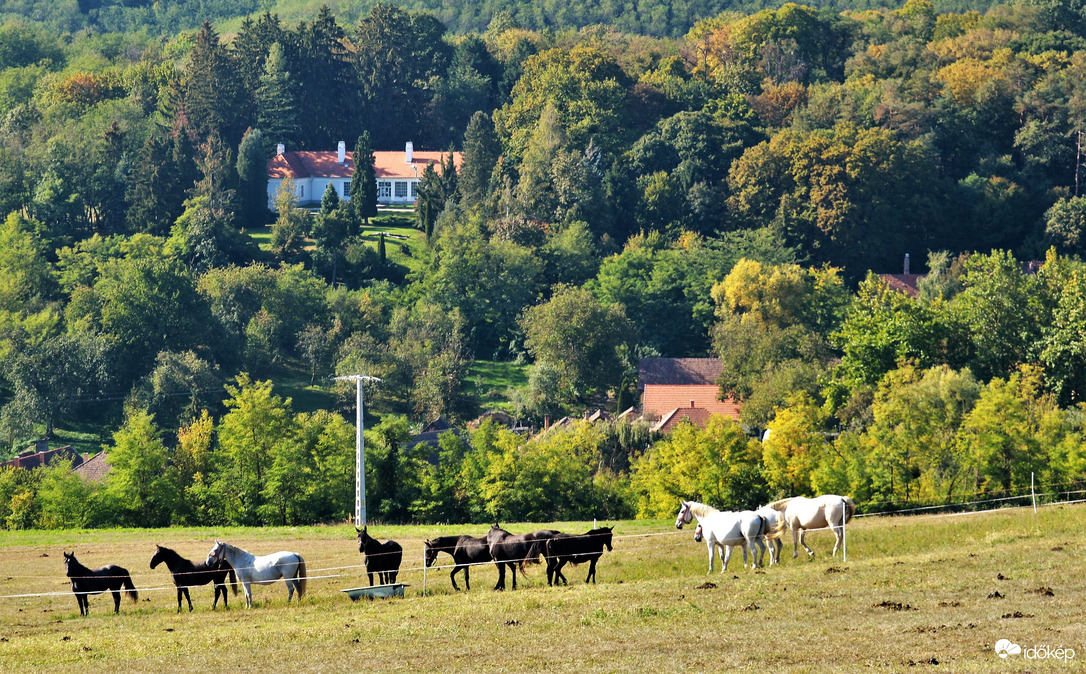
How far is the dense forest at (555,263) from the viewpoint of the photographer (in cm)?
6669

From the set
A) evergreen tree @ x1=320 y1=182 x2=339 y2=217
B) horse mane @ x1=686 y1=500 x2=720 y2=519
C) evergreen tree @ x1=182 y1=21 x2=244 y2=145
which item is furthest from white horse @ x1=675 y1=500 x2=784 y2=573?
evergreen tree @ x1=182 y1=21 x2=244 y2=145

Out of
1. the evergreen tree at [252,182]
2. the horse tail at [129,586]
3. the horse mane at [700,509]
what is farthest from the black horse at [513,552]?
the evergreen tree at [252,182]

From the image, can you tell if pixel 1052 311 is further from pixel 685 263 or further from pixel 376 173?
pixel 376 173

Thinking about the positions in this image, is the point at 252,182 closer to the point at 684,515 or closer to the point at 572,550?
the point at 684,515

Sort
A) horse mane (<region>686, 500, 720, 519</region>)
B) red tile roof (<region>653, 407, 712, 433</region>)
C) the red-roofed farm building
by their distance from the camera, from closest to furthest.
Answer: horse mane (<region>686, 500, 720, 519</region>) → red tile roof (<region>653, 407, 712, 433</region>) → the red-roofed farm building

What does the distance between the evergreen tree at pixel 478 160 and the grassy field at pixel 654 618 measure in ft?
267

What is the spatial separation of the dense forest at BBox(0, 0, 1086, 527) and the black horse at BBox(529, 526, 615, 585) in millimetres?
24552

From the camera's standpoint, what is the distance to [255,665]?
26172 millimetres

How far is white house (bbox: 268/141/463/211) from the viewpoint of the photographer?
410ft

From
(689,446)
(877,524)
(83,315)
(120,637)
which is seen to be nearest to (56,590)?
(120,637)

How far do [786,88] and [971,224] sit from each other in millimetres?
19198

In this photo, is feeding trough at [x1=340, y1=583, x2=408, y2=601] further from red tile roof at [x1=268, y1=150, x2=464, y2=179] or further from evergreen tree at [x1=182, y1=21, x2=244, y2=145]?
evergreen tree at [x1=182, y1=21, x2=244, y2=145]

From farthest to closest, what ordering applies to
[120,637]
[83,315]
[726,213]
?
[726,213]
[83,315]
[120,637]

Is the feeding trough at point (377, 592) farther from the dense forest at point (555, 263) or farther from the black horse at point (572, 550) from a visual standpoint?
the dense forest at point (555, 263)
